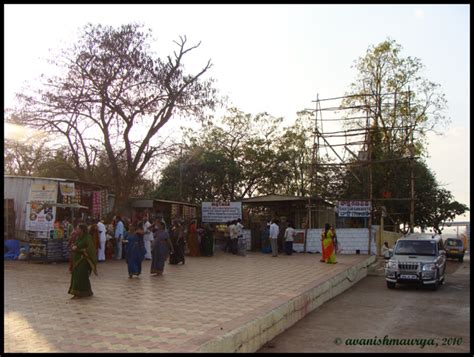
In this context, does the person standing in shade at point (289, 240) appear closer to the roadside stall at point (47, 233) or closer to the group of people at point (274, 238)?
the group of people at point (274, 238)

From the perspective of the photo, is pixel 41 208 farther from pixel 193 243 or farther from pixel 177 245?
pixel 193 243

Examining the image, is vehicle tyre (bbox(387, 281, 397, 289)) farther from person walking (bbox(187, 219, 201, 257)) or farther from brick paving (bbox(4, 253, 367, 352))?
person walking (bbox(187, 219, 201, 257))

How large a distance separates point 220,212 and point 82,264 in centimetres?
1400

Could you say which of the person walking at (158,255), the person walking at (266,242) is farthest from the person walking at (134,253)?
the person walking at (266,242)

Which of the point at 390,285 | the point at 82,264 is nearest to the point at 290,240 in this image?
the point at 390,285

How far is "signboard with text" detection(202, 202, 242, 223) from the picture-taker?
23625 millimetres

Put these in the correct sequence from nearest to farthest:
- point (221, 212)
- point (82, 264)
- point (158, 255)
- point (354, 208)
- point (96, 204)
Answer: point (82, 264) < point (158, 255) < point (96, 204) < point (354, 208) < point (221, 212)

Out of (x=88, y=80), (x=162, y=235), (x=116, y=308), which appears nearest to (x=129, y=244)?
(x=162, y=235)

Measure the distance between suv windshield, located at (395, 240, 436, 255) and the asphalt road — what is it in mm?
1296

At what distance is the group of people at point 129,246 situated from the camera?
389 inches

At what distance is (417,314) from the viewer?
33.9 ft

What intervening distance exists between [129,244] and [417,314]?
22.9 feet

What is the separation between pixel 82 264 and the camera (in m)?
9.90

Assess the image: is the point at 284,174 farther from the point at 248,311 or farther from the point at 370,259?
the point at 248,311
